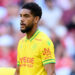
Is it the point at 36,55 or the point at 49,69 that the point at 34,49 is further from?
the point at 49,69

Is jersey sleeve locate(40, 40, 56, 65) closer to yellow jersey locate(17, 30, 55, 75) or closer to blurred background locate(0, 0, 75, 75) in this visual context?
yellow jersey locate(17, 30, 55, 75)

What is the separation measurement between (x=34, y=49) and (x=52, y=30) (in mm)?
4070

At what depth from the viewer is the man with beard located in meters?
4.13

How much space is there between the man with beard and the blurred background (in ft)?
11.1

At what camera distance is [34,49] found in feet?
13.8

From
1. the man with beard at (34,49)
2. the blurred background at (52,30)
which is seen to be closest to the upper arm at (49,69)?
the man with beard at (34,49)

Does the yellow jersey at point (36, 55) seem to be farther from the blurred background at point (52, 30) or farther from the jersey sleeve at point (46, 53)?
the blurred background at point (52, 30)

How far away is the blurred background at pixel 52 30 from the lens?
7.89 meters

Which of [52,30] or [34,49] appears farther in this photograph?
[52,30]

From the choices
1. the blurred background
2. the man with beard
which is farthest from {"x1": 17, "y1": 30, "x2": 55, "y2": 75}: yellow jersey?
the blurred background

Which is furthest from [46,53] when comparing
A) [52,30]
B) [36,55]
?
[52,30]

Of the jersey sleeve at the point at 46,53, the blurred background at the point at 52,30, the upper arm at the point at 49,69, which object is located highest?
the jersey sleeve at the point at 46,53

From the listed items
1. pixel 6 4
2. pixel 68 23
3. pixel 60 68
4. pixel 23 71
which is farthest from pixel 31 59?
pixel 6 4

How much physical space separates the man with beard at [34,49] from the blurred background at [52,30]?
3372 mm
